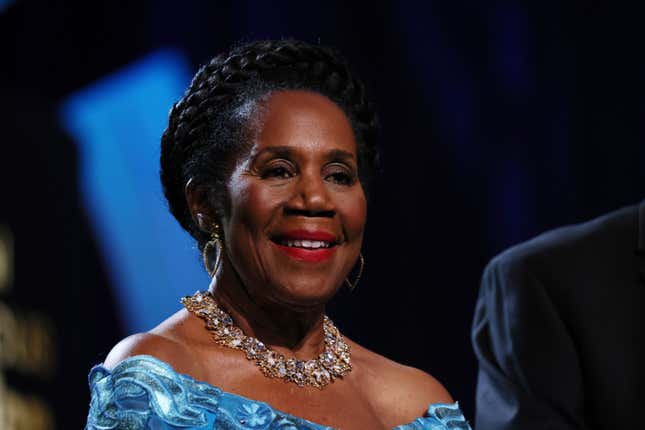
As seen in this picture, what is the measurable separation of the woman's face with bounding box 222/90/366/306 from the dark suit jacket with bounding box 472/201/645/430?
0.88 m

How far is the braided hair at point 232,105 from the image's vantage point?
1.82 meters

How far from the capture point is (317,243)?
1763 mm

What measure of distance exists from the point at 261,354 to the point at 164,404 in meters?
0.26

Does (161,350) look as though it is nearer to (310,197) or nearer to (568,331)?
(310,197)

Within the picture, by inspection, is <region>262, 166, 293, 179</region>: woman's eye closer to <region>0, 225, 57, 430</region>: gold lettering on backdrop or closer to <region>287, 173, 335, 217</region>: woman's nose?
<region>287, 173, 335, 217</region>: woman's nose

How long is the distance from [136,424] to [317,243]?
1.40ft

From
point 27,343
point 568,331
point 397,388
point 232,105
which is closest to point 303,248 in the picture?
point 232,105

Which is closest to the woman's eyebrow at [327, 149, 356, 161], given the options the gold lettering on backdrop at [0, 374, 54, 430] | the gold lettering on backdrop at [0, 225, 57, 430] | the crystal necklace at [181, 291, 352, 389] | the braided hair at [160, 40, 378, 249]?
the braided hair at [160, 40, 378, 249]

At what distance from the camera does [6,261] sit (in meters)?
3.27

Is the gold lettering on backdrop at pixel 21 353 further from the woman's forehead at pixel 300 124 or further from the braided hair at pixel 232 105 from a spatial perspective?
the woman's forehead at pixel 300 124

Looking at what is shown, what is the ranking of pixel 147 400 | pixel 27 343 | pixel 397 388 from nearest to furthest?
pixel 147 400, pixel 397 388, pixel 27 343

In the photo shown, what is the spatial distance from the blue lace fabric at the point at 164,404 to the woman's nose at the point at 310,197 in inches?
12.6

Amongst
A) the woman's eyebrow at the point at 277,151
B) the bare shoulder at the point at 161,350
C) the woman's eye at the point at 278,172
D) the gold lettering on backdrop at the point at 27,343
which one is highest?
the woman's eyebrow at the point at 277,151

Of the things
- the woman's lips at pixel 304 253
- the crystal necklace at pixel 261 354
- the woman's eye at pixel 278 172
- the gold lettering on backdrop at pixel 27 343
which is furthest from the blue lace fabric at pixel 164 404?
the gold lettering on backdrop at pixel 27 343
